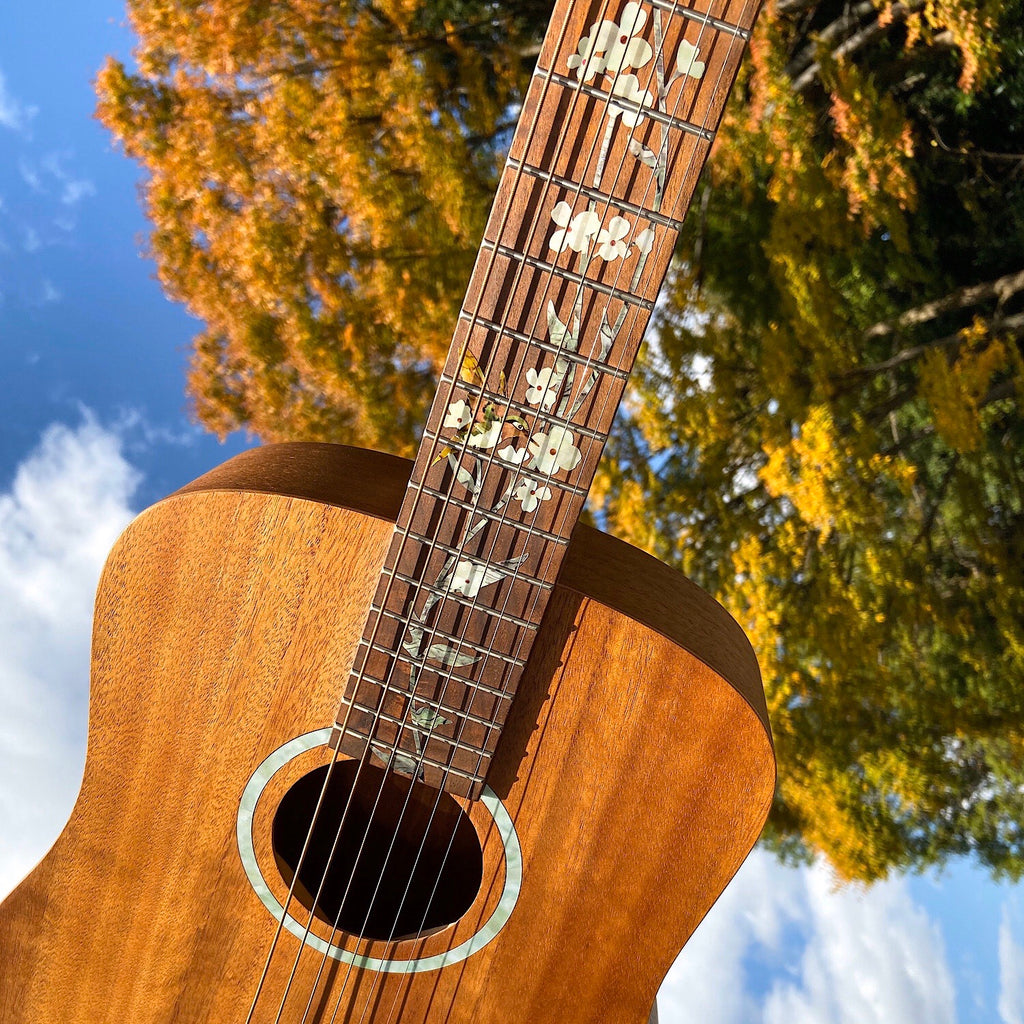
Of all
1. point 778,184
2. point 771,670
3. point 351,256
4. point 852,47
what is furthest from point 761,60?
point 771,670

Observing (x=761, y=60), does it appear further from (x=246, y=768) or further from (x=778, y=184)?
(x=246, y=768)

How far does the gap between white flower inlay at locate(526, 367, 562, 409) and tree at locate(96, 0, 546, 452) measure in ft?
9.76

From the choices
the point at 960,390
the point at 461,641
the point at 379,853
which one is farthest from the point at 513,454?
the point at 960,390

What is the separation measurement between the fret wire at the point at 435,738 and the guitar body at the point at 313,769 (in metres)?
0.04

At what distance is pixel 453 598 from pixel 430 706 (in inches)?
6.3

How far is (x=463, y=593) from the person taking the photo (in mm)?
1217

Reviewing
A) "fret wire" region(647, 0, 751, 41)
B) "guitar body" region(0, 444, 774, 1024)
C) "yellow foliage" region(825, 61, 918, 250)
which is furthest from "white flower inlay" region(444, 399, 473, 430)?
"yellow foliage" region(825, 61, 918, 250)

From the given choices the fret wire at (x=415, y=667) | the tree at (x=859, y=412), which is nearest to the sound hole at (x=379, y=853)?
the fret wire at (x=415, y=667)

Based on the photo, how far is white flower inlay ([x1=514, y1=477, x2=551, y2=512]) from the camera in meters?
1.16

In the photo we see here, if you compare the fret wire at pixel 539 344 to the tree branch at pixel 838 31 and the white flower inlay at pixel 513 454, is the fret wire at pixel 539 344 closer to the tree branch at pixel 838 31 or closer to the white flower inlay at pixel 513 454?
the white flower inlay at pixel 513 454

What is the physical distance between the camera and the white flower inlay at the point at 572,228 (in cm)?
106

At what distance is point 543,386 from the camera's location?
44.1 inches

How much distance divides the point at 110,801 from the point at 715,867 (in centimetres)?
84

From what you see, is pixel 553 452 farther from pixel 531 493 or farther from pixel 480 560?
pixel 480 560
